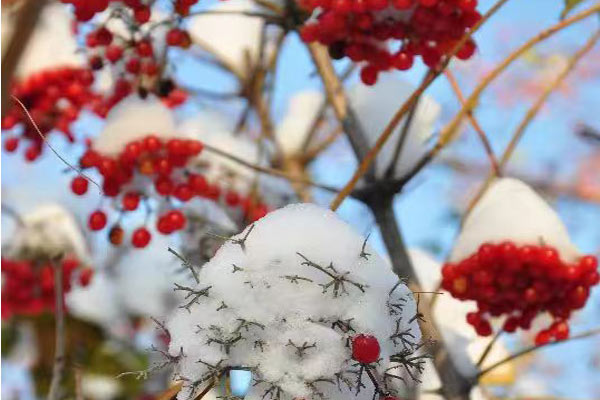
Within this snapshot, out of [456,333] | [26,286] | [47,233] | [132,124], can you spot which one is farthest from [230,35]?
[456,333]

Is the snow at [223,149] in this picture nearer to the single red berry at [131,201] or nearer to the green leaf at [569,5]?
the single red berry at [131,201]

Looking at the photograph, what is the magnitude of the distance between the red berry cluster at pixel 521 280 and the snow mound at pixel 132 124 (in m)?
0.75

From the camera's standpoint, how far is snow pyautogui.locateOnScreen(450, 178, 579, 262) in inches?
65.3

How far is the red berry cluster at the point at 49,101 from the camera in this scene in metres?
2.22

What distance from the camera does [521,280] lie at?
160cm

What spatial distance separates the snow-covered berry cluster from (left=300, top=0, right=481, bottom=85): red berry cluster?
0.35m

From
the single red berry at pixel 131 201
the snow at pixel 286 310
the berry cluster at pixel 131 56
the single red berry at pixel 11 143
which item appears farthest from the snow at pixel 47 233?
the snow at pixel 286 310

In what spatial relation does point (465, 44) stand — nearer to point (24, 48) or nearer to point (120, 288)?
point (24, 48)

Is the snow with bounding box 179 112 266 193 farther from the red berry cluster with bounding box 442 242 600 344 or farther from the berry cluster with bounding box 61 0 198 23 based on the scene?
the red berry cluster with bounding box 442 242 600 344

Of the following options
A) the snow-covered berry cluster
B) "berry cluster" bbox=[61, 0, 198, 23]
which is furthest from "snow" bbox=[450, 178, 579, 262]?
"berry cluster" bbox=[61, 0, 198, 23]

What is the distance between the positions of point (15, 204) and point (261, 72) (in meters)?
1.42

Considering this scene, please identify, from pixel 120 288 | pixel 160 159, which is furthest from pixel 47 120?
pixel 120 288

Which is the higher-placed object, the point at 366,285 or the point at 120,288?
the point at 120,288

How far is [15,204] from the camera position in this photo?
3809 millimetres
